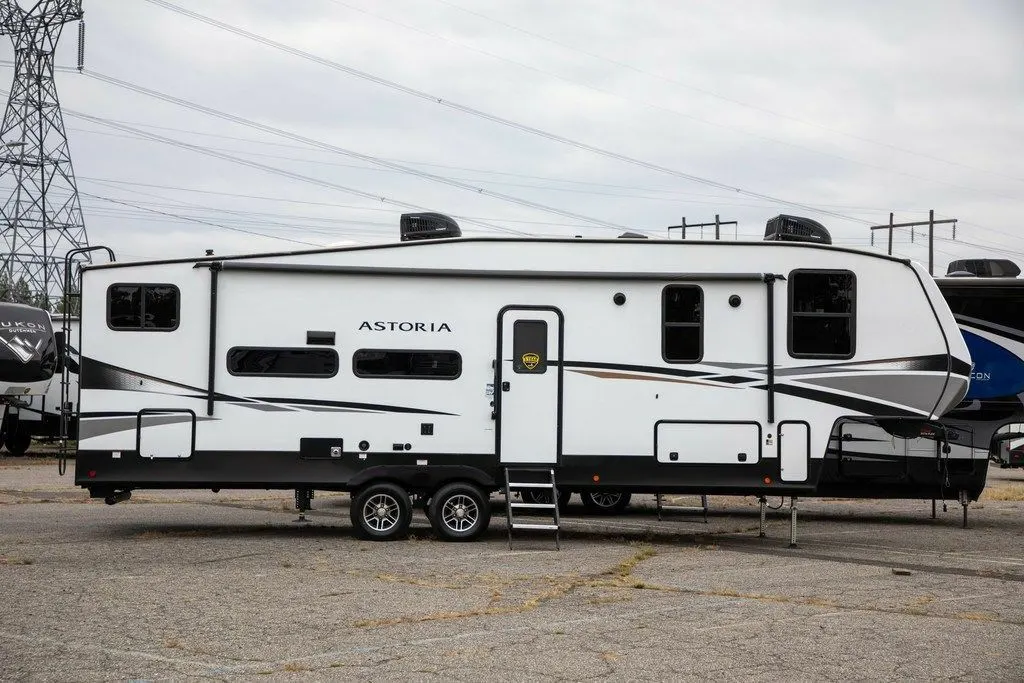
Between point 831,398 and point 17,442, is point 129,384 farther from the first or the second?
point 17,442

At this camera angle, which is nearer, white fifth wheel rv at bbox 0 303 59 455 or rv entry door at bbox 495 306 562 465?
rv entry door at bbox 495 306 562 465

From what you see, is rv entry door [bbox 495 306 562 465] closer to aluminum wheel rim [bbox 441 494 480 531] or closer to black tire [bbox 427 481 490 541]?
black tire [bbox 427 481 490 541]

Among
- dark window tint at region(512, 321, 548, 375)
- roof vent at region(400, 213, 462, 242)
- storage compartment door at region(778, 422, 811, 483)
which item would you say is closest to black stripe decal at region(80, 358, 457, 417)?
dark window tint at region(512, 321, 548, 375)

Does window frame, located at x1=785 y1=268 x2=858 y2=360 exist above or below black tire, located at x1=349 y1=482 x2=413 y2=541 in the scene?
above

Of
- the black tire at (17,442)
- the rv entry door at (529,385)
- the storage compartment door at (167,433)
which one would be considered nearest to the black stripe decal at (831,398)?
the rv entry door at (529,385)

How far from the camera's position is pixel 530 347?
13.4 meters

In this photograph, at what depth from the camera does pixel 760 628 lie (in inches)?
334

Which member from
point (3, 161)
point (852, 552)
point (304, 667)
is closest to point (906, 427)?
point (852, 552)

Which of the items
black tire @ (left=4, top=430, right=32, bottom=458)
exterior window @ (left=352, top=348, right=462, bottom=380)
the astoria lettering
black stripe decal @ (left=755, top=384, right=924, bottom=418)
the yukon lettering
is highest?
Answer: the yukon lettering

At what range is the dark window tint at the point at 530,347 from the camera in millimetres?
13359

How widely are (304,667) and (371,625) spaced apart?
1305mm

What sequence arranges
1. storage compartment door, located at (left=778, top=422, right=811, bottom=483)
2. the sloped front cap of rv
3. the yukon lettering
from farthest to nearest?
the yukon lettering → the sloped front cap of rv → storage compartment door, located at (left=778, top=422, right=811, bottom=483)

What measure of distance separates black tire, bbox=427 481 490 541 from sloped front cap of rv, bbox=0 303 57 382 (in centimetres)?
1750

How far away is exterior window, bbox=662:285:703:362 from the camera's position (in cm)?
1338
